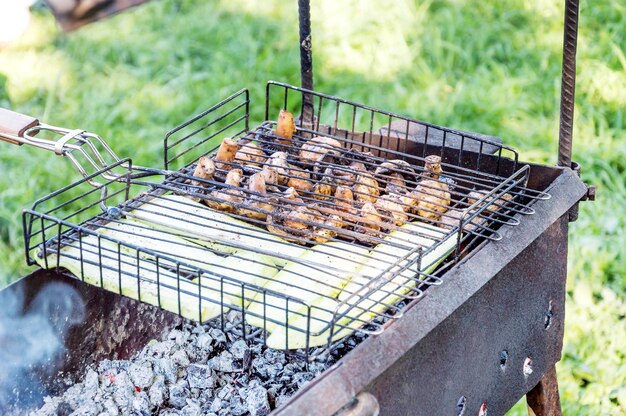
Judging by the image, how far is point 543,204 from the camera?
2.53 m

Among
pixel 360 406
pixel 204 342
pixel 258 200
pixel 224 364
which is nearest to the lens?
pixel 360 406

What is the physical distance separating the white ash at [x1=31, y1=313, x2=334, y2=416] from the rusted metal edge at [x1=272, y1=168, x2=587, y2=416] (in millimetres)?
599

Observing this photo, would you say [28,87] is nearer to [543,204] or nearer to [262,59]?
[262,59]

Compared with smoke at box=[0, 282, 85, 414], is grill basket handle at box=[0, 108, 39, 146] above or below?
above

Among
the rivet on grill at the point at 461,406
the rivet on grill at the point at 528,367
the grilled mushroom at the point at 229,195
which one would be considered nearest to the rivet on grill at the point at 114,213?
the grilled mushroom at the point at 229,195

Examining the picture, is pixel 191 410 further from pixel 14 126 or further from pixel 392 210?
pixel 14 126

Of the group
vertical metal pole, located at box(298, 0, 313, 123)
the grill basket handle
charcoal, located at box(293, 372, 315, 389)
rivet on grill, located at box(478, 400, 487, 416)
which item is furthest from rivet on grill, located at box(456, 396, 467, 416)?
the grill basket handle

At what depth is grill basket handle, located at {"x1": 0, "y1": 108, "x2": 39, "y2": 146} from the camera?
7.58ft

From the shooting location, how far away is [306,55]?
3084 millimetres

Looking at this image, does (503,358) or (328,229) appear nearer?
(328,229)

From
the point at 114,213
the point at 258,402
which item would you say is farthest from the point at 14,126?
the point at 258,402

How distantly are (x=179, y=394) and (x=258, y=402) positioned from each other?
0.24m

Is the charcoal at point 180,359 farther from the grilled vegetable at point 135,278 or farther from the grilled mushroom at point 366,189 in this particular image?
the grilled mushroom at point 366,189

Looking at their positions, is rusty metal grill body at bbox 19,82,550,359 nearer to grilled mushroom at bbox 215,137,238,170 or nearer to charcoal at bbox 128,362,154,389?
grilled mushroom at bbox 215,137,238,170
